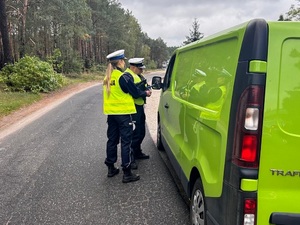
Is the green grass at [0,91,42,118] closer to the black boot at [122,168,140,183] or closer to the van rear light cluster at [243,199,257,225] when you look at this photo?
the black boot at [122,168,140,183]

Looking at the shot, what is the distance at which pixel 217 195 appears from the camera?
222 cm

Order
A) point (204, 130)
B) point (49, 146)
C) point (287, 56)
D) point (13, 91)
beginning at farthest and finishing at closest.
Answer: point (13, 91) → point (49, 146) → point (204, 130) → point (287, 56)

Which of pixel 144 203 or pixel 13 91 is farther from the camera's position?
pixel 13 91

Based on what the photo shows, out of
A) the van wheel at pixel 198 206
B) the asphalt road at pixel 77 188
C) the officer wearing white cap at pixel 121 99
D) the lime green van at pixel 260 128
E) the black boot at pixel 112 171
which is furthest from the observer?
the black boot at pixel 112 171

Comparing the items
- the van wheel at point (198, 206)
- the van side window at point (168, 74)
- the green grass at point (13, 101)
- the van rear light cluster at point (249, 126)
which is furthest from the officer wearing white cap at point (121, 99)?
the green grass at point (13, 101)

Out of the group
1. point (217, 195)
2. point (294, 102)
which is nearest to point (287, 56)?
point (294, 102)

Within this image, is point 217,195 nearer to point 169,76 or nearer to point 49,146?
point 169,76

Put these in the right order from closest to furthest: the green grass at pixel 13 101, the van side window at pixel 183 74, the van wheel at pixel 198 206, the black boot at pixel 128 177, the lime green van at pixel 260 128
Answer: the lime green van at pixel 260 128, the van wheel at pixel 198 206, the van side window at pixel 183 74, the black boot at pixel 128 177, the green grass at pixel 13 101

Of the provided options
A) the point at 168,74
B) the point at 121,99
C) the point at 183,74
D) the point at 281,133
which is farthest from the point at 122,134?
the point at 281,133

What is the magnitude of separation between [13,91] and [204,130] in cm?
1596

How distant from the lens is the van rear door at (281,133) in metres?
1.86

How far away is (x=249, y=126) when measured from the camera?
191cm

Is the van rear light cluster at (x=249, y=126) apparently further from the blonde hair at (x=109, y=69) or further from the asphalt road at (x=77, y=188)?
the blonde hair at (x=109, y=69)

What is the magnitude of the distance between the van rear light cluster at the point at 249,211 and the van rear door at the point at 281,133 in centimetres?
3
